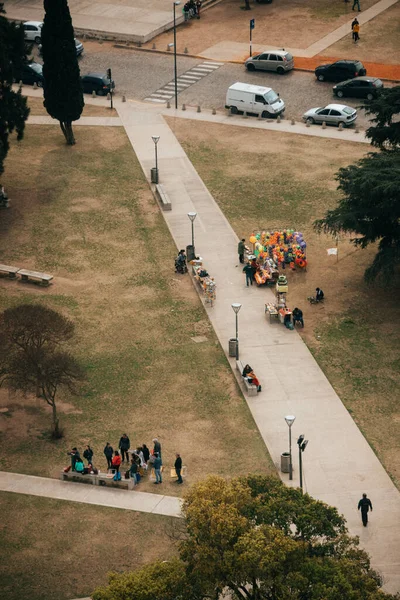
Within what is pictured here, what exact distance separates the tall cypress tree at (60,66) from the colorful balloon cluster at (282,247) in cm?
1618

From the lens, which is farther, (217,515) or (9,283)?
(9,283)

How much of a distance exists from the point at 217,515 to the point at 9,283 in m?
25.7

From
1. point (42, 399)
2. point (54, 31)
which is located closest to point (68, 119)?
point (54, 31)

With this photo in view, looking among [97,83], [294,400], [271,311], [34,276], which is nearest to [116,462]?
[294,400]

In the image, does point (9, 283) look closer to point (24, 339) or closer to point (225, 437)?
point (24, 339)

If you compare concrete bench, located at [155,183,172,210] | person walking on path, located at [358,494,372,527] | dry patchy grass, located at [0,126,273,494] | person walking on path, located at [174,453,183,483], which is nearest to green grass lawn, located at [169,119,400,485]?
concrete bench, located at [155,183,172,210]

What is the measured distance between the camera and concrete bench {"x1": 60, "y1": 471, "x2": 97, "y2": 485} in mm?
40713

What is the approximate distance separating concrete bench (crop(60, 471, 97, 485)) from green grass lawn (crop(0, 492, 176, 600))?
1.32 meters

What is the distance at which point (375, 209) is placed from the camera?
163 feet

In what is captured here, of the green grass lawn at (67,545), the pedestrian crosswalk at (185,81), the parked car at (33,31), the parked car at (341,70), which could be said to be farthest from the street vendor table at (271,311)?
the parked car at (33,31)

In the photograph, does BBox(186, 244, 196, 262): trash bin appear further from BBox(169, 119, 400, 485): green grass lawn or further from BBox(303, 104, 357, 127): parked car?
BBox(303, 104, 357, 127): parked car

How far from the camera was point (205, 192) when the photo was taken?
2448 inches

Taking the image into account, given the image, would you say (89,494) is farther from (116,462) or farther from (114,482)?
(116,462)

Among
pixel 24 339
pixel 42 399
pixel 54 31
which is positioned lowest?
pixel 42 399
